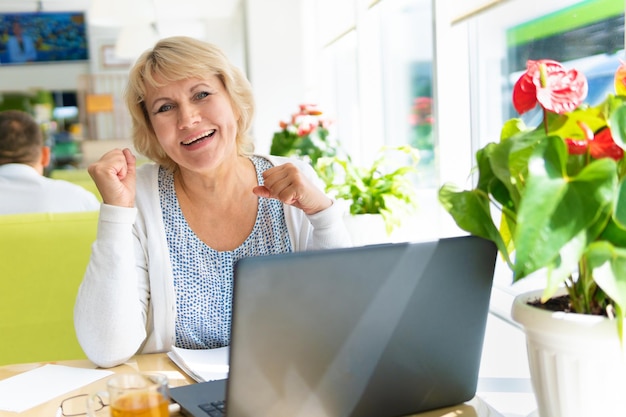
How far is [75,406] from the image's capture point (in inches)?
41.1

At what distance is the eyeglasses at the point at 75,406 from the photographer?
1009mm

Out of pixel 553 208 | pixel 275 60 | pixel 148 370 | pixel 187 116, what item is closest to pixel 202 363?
pixel 148 370

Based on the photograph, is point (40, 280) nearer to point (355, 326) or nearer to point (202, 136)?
point (202, 136)

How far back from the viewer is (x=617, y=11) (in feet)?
5.60

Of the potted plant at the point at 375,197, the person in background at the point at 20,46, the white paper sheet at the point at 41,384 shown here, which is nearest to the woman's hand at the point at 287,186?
the white paper sheet at the point at 41,384

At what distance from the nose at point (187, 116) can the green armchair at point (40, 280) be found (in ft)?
1.75

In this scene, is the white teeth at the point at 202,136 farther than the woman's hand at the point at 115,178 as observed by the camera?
Yes

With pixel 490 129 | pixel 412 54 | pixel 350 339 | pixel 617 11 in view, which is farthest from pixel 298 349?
pixel 412 54

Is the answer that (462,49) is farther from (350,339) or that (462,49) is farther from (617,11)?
(350,339)

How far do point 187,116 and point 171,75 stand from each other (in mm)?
95

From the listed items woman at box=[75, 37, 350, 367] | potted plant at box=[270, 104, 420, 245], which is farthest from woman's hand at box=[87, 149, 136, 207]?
potted plant at box=[270, 104, 420, 245]

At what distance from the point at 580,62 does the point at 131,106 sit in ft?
3.95

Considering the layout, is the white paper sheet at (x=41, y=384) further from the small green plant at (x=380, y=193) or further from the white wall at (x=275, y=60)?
the white wall at (x=275, y=60)

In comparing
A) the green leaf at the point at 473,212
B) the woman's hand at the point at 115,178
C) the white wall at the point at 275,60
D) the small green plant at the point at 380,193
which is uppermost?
the white wall at the point at 275,60
